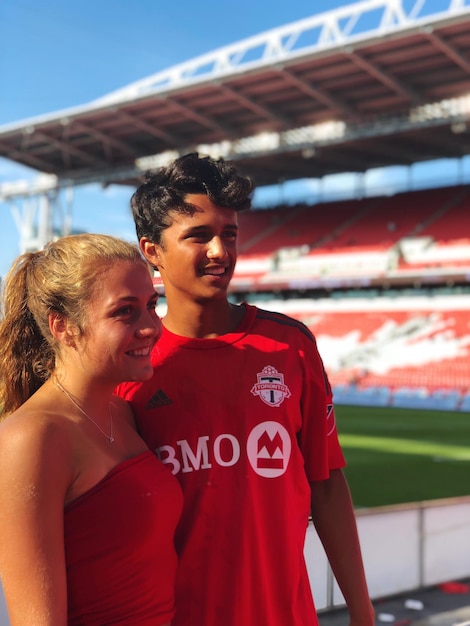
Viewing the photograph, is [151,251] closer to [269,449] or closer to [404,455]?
[269,449]

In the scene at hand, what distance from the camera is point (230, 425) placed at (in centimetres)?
176

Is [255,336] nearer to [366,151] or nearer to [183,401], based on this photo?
[183,401]

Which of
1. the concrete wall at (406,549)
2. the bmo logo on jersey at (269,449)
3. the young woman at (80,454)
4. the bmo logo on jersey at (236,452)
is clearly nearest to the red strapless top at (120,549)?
the young woman at (80,454)

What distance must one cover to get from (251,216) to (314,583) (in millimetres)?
30700

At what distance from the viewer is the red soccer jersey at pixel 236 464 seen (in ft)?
5.64

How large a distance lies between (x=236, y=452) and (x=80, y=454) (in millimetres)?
459

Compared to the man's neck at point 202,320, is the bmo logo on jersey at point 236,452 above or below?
below

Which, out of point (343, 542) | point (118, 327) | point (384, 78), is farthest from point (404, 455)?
point (384, 78)

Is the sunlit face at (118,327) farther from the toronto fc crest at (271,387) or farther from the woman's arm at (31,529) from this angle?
the toronto fc crest at (271,387)

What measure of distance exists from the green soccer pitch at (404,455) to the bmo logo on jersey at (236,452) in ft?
22.3

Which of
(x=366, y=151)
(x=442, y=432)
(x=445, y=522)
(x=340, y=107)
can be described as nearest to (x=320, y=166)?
(x=366, y=151)

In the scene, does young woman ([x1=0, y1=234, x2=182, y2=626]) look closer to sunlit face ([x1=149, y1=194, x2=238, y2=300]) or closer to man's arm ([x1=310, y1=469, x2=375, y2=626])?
sunlit face ([x1=149, y1=194, x2=238, y2=300])

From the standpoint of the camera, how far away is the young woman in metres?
1.30

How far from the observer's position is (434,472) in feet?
35.2
